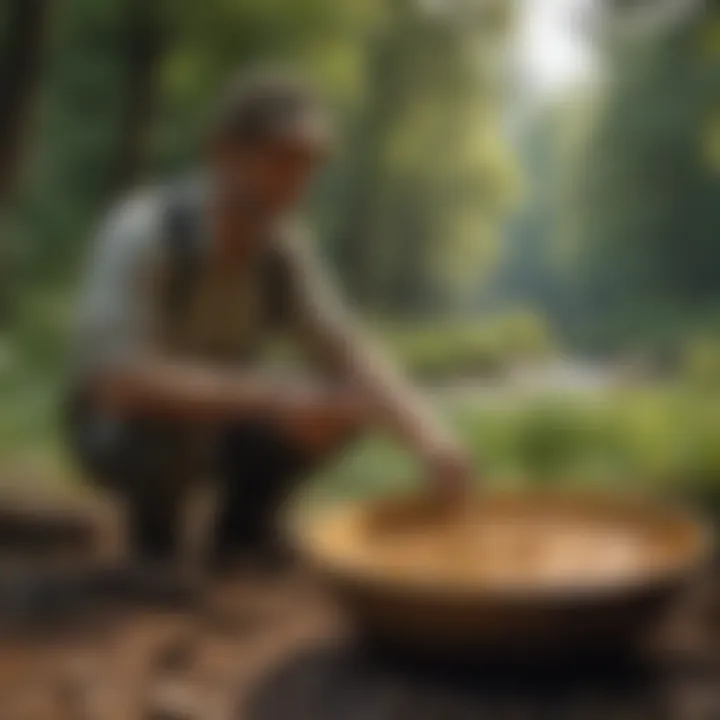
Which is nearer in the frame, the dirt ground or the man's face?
the dirt ground

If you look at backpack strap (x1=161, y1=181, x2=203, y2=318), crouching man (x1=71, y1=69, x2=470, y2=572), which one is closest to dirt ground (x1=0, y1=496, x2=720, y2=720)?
crouching man (x1=71, y1=69, x2=470, y2=572)

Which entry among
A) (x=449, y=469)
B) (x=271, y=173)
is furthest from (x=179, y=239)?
(x=449, y=469)

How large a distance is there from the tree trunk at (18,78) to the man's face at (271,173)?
15cm

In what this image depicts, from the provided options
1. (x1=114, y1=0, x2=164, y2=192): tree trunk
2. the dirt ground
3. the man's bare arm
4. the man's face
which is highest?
(x1=114, y1=0, x2=164, y2=192): tree trunk

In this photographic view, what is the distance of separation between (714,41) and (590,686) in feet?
1.58

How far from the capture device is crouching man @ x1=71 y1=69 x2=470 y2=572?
3.03 feet

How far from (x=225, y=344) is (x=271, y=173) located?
0.43 ft

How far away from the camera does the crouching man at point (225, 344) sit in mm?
922

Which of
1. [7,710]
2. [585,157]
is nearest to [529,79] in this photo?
[585,157]

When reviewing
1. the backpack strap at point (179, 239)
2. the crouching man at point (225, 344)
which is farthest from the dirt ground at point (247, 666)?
the backpack strap at point (179, 239)

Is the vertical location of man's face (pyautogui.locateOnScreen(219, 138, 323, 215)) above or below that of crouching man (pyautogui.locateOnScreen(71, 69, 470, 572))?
above

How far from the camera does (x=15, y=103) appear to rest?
3.08 feet

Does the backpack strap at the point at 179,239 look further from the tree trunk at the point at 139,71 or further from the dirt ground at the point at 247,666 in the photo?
the dirt ground at the point at 247,666

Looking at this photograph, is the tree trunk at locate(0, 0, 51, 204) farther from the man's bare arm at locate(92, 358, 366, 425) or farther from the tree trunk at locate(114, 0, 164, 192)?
the man's bare arm at locate(92, 358, 366, 425)
